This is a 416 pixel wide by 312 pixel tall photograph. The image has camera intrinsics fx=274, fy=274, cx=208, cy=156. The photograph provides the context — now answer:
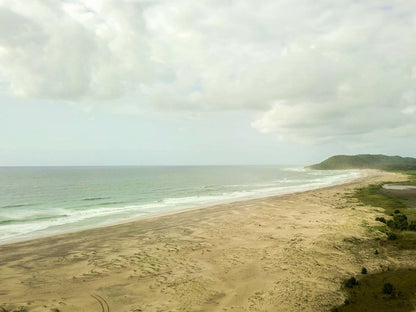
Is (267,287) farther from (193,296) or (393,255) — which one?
(393,255)

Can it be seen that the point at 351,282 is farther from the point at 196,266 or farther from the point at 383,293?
the point at 196,266

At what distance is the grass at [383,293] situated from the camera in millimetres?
10570

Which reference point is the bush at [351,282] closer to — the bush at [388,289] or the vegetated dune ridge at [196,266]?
the vegetated dune ridge at [196,266]


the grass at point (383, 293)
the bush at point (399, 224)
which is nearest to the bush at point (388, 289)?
the grass at point (383, 293)

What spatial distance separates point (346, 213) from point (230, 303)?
23.3 metres

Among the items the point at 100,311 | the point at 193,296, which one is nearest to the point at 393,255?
the point at 193,296

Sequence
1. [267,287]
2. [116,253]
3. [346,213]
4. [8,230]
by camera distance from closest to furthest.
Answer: [267,287] < [116,253] < [8,230] < [346,213]

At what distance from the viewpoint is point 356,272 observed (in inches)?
549

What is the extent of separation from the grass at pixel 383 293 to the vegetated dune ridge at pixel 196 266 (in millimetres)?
602

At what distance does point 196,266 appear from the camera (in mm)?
15484

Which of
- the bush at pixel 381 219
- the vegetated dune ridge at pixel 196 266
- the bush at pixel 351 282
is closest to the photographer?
the vegetated dune ridge at pixel 196 266

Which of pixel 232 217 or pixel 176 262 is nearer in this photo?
pixel 176 262

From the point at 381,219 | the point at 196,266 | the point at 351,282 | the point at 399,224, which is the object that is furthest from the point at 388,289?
the point at 381,219

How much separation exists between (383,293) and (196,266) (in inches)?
353
